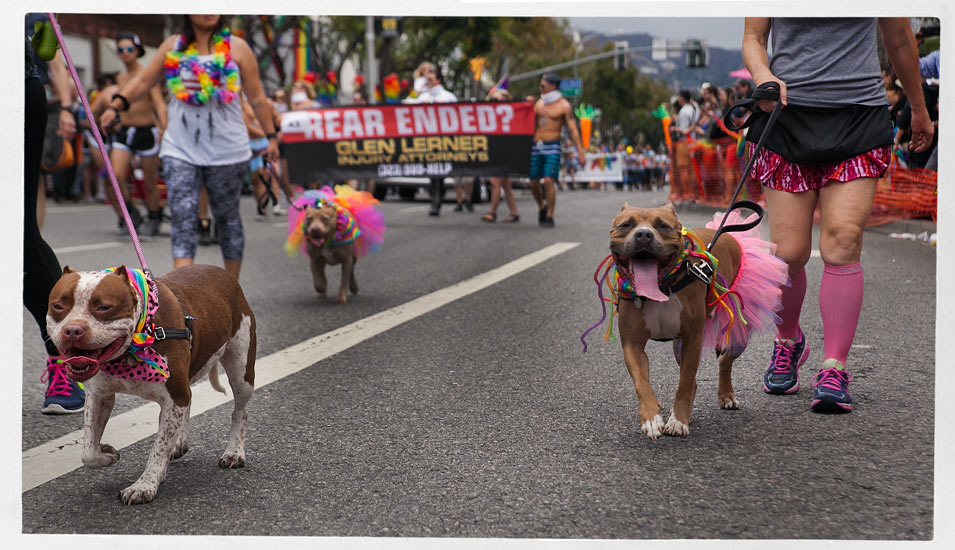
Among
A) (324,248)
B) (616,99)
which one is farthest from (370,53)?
(616,99)

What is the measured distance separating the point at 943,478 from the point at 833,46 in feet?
5.70

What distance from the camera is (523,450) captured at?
11.0ft

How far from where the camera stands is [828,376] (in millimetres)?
3754

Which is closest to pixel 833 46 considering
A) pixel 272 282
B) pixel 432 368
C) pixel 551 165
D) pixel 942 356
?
pixel 942 356

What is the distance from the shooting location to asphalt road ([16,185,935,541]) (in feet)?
8.81

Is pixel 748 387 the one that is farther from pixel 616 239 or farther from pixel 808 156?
pixel 616 239

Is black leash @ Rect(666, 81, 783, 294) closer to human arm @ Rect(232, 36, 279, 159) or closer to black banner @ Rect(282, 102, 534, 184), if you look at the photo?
human arm @ Rect(232, 36, 279, 159)

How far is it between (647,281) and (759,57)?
3.50 feet

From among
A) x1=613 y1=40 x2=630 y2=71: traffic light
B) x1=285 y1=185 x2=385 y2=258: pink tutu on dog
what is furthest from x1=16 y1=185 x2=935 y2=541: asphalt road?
x1=613 y1=40 x2=630 y2=71: traffic light

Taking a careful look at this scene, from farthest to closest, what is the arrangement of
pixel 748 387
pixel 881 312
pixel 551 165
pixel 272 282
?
pixel 551 165
pixel 272 282
pixel 881 312
pixel 748 387

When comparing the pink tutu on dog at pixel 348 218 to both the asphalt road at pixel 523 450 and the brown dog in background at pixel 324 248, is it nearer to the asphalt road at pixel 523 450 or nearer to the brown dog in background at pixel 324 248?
the brown dog in background at pixel 324 248

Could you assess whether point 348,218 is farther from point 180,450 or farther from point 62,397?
point 180,450

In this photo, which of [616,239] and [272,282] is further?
[272,282]

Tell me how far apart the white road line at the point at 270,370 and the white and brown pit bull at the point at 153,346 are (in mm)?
322
